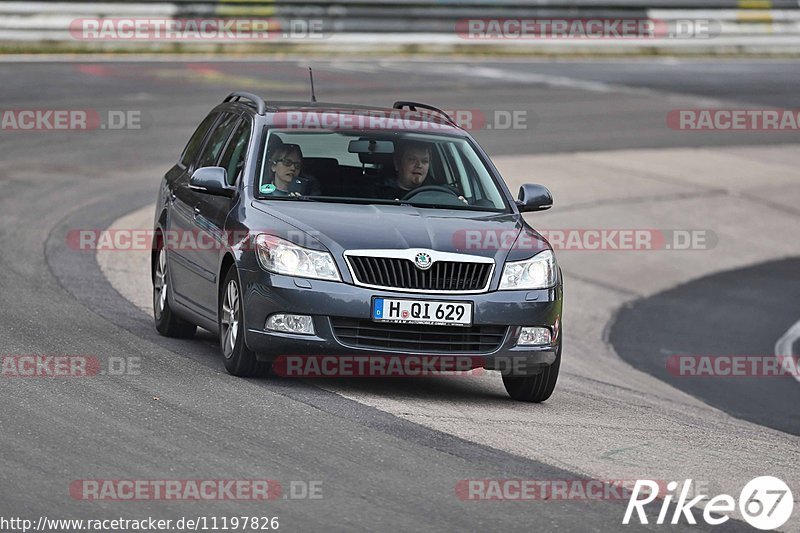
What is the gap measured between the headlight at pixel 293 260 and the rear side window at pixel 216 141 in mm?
1874

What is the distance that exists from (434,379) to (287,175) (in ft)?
5.72

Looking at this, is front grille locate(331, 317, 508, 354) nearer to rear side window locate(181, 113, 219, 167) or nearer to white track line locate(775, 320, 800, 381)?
rear side window locate(181, 113, 219, 167)

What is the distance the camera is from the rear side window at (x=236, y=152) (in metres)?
10.1

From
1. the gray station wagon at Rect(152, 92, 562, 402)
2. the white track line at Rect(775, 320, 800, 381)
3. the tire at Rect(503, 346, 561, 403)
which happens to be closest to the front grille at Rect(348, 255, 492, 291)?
the gray station wagon at Rect(152, 92, 562, 402)

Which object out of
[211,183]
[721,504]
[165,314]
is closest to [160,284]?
[165,314]

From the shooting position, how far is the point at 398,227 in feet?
29.9

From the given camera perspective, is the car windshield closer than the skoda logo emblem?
No

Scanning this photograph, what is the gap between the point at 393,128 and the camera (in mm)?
10219

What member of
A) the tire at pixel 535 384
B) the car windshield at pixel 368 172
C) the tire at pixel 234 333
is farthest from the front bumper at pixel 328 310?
the car windshield at pixel 368 172

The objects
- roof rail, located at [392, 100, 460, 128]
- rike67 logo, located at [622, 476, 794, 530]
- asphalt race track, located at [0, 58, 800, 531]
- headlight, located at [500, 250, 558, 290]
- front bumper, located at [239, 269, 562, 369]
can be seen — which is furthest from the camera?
roof rail, located at [392, 100, 460, 128]

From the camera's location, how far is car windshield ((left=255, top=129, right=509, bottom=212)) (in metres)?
9.73

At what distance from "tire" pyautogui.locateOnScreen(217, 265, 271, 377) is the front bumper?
4.4 inches

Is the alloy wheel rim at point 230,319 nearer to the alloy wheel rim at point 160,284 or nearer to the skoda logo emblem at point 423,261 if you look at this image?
the skoda logo emblem at point 423,261

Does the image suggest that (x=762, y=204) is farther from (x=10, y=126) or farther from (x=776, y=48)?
(x=776, y=48)
